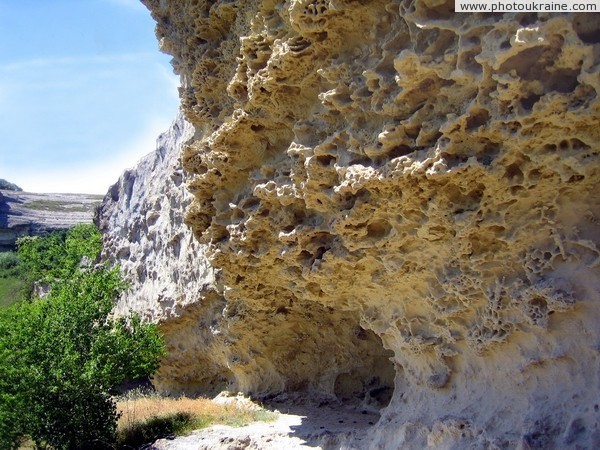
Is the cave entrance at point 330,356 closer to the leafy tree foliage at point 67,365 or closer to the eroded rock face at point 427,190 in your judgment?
the eroded rock face at point 427,190

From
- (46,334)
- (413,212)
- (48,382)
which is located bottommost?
A: (48,382)

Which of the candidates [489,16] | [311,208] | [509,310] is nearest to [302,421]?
[311,208]

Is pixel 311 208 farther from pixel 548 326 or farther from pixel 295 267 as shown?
pixel 548 326

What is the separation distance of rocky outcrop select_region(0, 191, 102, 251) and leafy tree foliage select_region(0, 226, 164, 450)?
27132 millimetres

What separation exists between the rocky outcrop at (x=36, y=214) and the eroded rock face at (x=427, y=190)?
2906cm

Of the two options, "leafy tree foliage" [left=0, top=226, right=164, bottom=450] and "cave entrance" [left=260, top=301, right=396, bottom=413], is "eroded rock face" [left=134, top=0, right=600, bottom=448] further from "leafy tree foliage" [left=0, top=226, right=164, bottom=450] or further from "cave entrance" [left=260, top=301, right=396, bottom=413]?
"leafy tree foliage" [left=0, top=226, right=164, bottom=450]

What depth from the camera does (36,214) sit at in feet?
133

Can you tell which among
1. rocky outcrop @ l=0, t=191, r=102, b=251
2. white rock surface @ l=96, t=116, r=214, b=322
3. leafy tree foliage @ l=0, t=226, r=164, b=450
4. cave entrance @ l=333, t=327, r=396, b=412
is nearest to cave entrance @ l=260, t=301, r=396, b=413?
cave entrance @ l=333, t=327, r=396, b=412

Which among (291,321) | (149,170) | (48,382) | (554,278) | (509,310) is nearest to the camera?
(554,278)

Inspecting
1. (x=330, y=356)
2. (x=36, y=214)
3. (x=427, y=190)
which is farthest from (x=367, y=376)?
(x=36, y=214)

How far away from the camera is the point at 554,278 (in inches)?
222

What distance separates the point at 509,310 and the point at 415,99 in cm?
232

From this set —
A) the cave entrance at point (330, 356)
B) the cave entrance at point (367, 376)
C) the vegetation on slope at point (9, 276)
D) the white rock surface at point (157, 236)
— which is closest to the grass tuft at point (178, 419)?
the cave entrance at point (330, 356)

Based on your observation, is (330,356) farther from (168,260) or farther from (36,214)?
(36,214)
